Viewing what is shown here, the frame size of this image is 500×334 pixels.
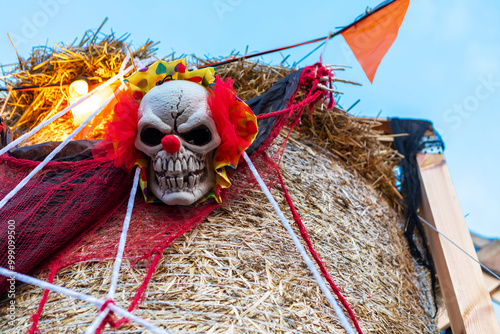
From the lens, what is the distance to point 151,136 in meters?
1.64

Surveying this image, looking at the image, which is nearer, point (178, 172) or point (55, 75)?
point (178, 172)

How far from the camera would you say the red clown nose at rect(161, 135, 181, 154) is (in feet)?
4.98

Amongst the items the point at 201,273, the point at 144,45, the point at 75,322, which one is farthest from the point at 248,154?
the point at 144,45

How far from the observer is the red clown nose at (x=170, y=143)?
1518 mm

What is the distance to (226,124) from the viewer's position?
1606 mm

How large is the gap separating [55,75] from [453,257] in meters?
1.86

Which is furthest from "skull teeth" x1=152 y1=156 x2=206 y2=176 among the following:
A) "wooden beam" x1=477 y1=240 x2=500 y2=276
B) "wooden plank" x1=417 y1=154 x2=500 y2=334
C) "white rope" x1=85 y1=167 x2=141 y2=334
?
"wooden beam" x1=477 y1=240 x2=500 y2=276

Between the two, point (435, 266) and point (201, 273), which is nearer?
point (201, 273)

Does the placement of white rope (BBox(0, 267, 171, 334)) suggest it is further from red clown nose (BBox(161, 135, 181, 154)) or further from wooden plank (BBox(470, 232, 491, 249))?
wooden plank (BBox(470, 232, 491, 249))

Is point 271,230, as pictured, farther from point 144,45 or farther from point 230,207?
point 144,45

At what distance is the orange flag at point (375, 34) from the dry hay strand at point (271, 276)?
437 millimetres

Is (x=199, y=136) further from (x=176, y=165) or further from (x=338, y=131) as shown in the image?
(x=338, y=131)

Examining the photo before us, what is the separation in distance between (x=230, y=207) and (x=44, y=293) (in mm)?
613

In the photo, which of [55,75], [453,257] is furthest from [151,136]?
[453,257]
